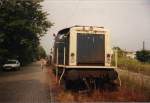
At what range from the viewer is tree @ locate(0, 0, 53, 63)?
35594 millimetres

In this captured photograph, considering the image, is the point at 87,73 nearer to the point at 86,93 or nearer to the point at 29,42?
the point at 86,93

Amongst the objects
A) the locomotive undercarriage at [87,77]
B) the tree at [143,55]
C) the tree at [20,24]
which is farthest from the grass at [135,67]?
the tree at [143,55]

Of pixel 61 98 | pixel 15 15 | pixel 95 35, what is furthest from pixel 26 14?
pixel 61 98

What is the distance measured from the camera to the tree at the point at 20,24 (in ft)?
117

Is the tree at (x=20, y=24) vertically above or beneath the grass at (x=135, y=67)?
above

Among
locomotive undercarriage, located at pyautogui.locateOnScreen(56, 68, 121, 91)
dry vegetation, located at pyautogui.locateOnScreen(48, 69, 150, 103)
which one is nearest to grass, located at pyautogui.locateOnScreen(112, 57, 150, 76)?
locomotive undercarriage, located at pyautogui.locateOnScreen(56, 68, 121, 91)

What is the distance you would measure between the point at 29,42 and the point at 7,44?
256 centimetres

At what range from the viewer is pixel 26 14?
38.8 meters

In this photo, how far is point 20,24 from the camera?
36.0 metres

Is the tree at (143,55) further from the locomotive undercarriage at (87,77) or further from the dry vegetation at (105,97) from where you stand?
the dry vegetation at (105,97)

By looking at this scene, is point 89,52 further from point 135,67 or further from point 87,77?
point 135,67

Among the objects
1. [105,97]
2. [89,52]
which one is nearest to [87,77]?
[89,52]

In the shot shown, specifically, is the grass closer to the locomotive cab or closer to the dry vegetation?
the locomotive cab

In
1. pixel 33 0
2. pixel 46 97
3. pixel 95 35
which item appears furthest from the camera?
pixel 33 0
